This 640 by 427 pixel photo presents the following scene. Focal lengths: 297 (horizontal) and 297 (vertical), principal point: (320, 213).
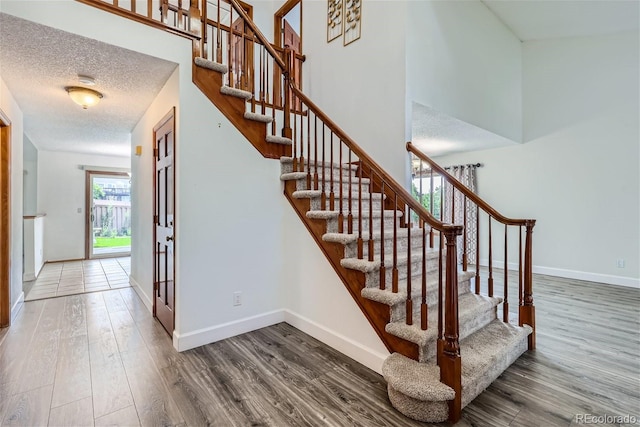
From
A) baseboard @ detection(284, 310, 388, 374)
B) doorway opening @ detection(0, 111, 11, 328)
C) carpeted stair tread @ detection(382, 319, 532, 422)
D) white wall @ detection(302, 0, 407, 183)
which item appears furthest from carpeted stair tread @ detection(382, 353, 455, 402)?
doorway opening @ detection(0, 111, 11, 328)

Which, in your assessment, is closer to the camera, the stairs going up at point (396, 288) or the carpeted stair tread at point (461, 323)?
the stairs going up at point (396, 288)

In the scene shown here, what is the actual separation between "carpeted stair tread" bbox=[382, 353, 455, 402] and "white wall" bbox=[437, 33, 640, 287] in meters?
4.42

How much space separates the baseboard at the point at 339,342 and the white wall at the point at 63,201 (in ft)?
19.8

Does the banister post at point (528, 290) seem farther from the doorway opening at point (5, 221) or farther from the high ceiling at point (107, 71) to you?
the doorway opening at point (5, 221)

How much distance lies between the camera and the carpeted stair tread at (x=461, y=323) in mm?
1812

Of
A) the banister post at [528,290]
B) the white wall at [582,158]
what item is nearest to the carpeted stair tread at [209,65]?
the banister post at [528,290]

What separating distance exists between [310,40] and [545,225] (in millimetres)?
4784

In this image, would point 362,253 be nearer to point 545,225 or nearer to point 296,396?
point 296,396

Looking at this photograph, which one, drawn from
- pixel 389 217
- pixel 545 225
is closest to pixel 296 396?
pixel 389 217

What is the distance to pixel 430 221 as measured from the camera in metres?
1.73

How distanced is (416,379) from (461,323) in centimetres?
64

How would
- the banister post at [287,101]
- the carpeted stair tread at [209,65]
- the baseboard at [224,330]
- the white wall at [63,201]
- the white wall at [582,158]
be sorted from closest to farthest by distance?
the baseboard at [224,330] → the carpeted stair tread at [209,65] → the banister post at [287,101] → the white wall at [582,158] → the white wall at [63,201]

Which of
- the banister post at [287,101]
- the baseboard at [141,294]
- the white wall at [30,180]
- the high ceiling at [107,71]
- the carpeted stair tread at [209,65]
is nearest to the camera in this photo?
the high ceiling at [107,71]

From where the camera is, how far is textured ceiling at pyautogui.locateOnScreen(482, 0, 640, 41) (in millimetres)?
3668
